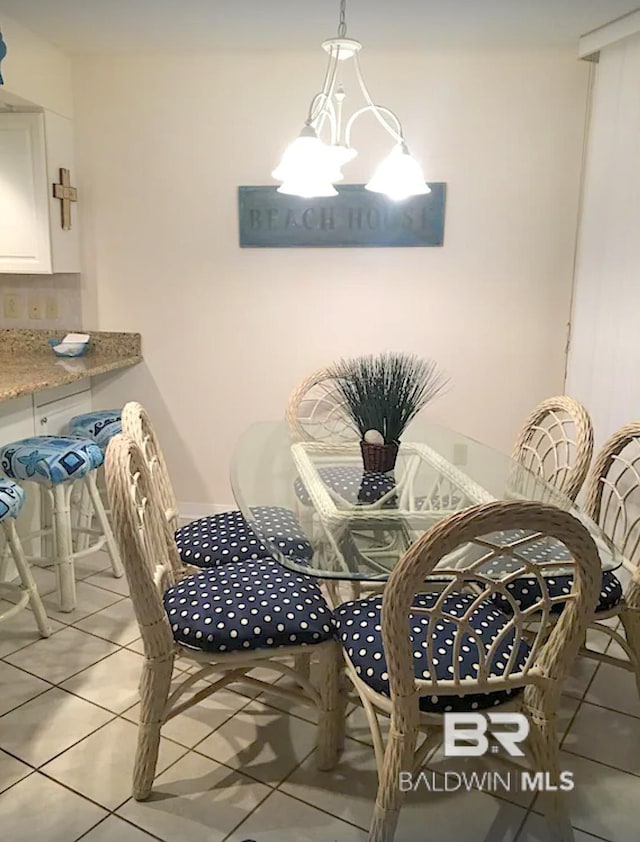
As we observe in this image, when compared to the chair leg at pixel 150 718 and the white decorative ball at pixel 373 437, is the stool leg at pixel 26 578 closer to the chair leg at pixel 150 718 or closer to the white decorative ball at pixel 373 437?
the chair leg at pixel 150 718

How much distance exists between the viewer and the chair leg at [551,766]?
158 centimetres

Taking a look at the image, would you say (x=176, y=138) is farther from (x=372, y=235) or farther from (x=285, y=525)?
(x=285, y=525)

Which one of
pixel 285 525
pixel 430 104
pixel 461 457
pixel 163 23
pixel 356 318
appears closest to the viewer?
pixel 285 525

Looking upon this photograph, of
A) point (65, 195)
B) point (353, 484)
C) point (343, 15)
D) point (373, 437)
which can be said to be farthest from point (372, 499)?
point (65, 195)

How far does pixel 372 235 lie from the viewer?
3365 mm

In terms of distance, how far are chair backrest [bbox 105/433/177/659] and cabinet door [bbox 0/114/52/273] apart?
1.86m

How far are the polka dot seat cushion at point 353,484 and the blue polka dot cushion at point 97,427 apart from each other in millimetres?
1172

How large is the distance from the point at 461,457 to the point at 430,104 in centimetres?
169

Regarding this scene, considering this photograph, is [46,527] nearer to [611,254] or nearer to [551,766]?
[551,766]

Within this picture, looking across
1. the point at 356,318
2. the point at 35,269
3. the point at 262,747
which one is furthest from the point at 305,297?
the point at 262,747

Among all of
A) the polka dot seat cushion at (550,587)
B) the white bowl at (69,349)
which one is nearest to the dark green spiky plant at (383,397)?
the polka dot seat cushion at (550,587)

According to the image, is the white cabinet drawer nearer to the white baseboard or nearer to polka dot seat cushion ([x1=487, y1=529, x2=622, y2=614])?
the white baseboard

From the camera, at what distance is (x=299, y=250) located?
3.42 meters

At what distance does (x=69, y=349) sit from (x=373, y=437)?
1.89 m
